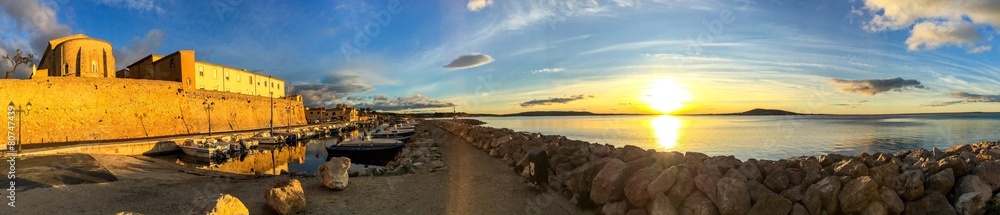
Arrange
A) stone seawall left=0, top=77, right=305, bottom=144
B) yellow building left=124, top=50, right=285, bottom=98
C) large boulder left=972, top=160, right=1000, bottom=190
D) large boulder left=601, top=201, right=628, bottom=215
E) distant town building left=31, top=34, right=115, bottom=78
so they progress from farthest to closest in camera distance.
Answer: yellow building left=124, top=50, right=285, bottom=98
distant town building left=31, top=34, right=115, bottom=78
stone seawall left=0, top=77, right=305, bottom=144
large boulder left=601, top=201, right=628, bottom=215
large boulder left=972, top=160, right=1000, bottom=190

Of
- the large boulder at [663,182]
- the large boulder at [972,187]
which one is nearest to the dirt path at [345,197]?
the large boulder at [663,182]

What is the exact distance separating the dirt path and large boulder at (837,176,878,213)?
15.0ft

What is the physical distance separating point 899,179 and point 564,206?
6064mm

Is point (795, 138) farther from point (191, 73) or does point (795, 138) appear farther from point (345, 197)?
point (191, 73)

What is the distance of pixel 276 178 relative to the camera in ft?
44.9

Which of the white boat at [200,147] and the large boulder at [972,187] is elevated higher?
the large boulder at [972,187]

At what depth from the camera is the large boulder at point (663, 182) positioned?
815cm

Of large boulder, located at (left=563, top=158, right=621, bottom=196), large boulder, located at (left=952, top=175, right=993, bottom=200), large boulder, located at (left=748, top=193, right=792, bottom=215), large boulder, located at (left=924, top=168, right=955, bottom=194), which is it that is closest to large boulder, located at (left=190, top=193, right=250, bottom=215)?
large boulder, located at (left=563, top=158, right=621, bottom=196)

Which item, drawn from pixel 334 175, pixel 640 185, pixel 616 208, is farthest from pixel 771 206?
pixel 334 175

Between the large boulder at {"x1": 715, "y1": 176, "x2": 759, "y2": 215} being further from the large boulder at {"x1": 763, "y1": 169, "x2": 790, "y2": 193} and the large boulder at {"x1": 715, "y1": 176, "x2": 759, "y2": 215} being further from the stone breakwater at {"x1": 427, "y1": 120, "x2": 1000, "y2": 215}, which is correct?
the large boulder at {"x1": 763, "y1": 169, "x2": 790, "y2": 193}

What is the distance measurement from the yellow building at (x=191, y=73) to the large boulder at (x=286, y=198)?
48502 millimetres

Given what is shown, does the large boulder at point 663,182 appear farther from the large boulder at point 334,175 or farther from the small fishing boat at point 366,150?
the small fishing boat at point 366,150

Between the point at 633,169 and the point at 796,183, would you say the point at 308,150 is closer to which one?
the point at 633,169

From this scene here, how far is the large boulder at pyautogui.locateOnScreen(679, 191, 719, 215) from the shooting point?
7.52 m
